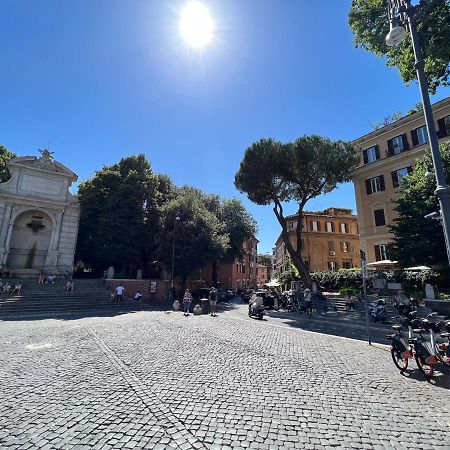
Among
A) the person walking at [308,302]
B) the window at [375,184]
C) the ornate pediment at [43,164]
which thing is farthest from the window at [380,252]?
the ornate pediment at [43,164]

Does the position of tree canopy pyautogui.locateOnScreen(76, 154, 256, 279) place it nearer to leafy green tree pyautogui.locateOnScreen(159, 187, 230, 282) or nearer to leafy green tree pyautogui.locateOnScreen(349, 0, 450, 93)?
leafy green tree pyautogui.locateOnScreen(159, 187, 230, 282)

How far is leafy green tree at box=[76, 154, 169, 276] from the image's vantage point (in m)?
28.4

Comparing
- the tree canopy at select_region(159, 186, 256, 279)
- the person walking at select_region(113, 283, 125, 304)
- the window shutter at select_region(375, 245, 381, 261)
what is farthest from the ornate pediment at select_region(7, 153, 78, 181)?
the window shutter at select_region(375, 245, 381, 261)

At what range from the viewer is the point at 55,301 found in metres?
19.6

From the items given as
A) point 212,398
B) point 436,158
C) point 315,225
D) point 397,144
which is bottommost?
point 212,398

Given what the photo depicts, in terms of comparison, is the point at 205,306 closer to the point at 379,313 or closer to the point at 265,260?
the point at 379,313

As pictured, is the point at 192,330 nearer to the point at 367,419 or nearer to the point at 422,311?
the point at 367,419

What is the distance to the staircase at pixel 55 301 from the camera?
17.1 m

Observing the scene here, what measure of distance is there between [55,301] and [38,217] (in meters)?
13.5

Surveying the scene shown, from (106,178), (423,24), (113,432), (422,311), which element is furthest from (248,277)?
(113,432)

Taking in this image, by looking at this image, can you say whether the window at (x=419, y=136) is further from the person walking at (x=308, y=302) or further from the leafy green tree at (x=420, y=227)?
the person walking at (x=308, y=302)

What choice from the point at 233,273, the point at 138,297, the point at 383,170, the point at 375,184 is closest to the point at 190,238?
the point at 138,297

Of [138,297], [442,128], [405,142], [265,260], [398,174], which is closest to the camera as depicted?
[138,297]

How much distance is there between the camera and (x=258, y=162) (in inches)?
993
